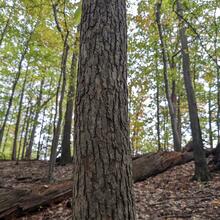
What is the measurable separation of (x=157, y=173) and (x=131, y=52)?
5696 millimetres

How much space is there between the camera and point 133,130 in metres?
15.0

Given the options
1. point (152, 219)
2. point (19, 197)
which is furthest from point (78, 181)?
point (19, 197)

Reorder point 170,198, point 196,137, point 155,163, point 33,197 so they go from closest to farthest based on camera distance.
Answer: point 170,198, point 33,197, point 196,137, point 155,163

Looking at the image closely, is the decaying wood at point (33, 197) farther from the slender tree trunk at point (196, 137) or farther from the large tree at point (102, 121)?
the large tree at point (102, 121)

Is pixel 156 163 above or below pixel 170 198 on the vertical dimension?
above

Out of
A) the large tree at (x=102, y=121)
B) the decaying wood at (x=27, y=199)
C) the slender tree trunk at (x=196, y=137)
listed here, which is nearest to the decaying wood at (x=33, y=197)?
the decaying wood at (x=27, y=199)

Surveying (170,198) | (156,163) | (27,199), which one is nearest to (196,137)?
(156,163)

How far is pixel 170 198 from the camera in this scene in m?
4.18

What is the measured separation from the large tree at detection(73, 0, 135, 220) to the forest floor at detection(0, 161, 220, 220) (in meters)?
2.31

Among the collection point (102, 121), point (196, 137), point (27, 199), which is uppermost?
point (196, 137)

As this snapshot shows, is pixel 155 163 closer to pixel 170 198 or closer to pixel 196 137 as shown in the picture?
pixel 196 137

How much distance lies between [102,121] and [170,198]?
3.39 meters

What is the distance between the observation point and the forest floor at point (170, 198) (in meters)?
3.42

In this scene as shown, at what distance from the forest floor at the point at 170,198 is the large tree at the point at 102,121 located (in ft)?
7.59
